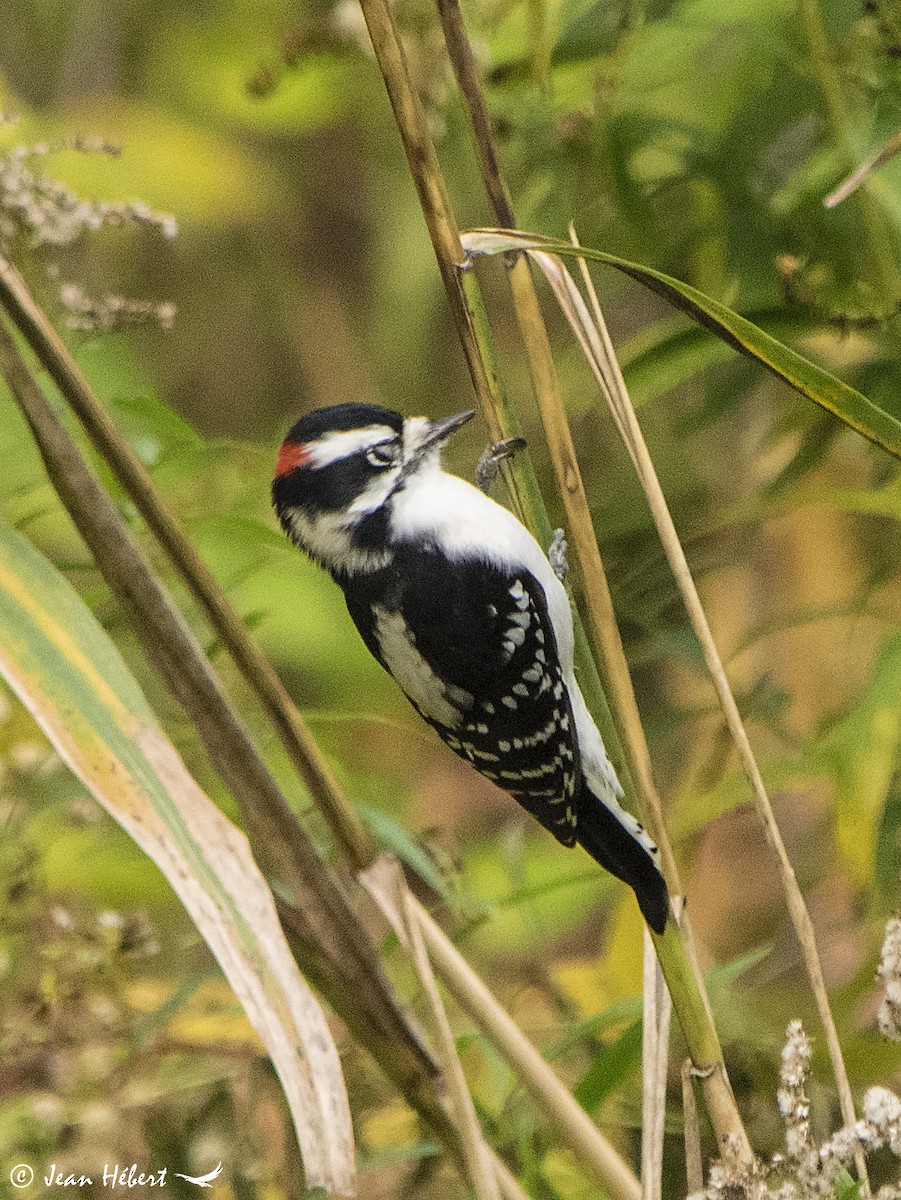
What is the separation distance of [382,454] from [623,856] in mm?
517

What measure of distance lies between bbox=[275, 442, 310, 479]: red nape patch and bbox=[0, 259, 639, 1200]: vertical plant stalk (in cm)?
42

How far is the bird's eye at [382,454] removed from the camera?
141 cm

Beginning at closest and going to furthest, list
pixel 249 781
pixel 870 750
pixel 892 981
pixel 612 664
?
pixel 892 981, pixel 249 781, pixel 612 664, pixel 870 750

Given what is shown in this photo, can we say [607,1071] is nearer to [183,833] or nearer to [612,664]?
[612,664]

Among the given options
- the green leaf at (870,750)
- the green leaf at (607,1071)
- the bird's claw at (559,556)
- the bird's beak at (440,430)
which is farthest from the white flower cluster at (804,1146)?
the bird's beak at (440,430)

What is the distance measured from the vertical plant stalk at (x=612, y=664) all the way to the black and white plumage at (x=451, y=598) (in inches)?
10.2

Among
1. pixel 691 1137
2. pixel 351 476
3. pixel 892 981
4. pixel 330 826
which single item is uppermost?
pixel 351 476

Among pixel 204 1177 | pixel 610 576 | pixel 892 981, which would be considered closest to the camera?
pixel 892 981

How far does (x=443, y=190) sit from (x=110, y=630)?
616mm

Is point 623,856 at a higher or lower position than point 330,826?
lower

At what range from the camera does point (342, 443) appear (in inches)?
54.3

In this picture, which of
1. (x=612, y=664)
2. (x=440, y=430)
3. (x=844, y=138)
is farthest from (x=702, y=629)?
(x=844, y=138)

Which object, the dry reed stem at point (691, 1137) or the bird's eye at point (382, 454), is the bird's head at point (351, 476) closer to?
the bird's eye at point (382, 454)

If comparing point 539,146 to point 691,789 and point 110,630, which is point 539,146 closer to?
point 110,630
